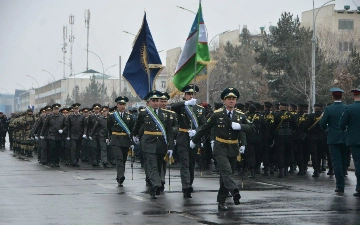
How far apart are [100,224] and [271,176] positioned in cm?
1057

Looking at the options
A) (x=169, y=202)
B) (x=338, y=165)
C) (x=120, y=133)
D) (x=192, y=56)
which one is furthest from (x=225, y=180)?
(x=120, y=133)

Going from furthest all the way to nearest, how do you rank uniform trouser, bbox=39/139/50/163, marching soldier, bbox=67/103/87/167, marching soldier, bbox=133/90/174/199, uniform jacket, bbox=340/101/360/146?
1. uniform trouser, bbox=39/139/50/163
2. marching soldier, bbox=67/103/87/167
3. marching soldier, bbox=133/90/174/199
4. uniform jacket, bbox=340/101/360/146

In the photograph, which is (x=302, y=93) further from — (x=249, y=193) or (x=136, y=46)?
(x=249, y=193)

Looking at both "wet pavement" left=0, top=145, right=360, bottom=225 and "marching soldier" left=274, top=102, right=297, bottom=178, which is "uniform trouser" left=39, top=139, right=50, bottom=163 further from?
"marching soldier" left=274, top=102, right=297, bottom=178

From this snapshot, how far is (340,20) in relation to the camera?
299 feet

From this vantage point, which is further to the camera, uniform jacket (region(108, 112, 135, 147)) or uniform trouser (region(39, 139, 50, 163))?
uniform trouser (region(39, 139, 50, 163))

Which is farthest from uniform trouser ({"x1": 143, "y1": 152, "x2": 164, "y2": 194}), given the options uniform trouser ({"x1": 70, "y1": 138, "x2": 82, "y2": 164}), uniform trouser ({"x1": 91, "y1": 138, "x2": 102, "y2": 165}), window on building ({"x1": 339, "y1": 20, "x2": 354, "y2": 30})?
window on building ({"x1": 339, "y1": 20, "x2": 354, "y2": 30})

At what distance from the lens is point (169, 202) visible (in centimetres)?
1462

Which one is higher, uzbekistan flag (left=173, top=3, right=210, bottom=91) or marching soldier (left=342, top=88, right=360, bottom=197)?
uzbekistan flag (left=173, top=3, right=210, bottom=91)

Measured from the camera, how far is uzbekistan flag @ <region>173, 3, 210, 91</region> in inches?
722

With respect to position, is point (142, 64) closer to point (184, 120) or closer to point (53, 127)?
point (53, 127)

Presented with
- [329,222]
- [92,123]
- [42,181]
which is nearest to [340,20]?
[92,123]

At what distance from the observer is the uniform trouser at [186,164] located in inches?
617

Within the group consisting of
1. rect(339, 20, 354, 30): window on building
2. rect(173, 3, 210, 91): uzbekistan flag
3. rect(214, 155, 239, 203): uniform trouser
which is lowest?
rect(214, 155, 239, 203): uniform trouser
